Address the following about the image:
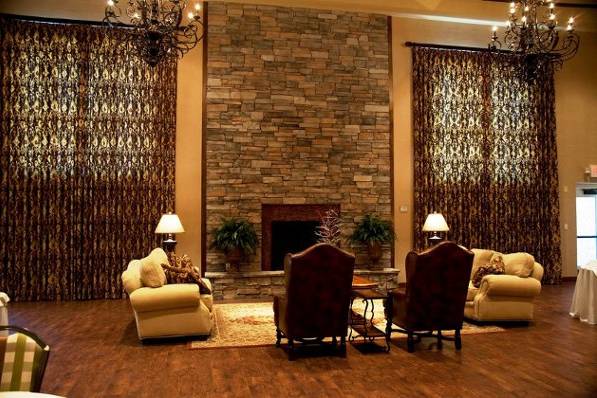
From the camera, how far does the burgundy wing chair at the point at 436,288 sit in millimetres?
4703

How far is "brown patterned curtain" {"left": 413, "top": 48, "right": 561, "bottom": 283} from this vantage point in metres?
9.30

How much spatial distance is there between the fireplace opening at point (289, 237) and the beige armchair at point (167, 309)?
3462 mm

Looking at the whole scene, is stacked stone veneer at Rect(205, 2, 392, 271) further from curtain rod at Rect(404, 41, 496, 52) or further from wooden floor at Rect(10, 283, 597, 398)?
wooden floor at Rect(10, 283, 597, 398)

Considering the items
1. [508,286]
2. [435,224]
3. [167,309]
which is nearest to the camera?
[167,309]

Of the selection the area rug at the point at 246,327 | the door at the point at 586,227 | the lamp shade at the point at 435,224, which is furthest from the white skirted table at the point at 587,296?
the door at the point at 586,227

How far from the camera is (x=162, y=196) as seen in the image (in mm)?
8250

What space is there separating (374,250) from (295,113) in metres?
2.85

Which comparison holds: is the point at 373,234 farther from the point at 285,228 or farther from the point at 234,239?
the point at 234,239

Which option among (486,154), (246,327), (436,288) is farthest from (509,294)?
(486,154)

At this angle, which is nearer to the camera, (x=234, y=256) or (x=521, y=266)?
(x=521, y=266)

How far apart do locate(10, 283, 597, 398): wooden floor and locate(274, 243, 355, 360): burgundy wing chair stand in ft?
0.96

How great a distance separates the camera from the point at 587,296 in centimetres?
607

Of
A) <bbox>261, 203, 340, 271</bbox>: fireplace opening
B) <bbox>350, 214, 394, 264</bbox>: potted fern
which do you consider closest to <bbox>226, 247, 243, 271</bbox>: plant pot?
<bbox>261, 203, 340, 271</bbox>: fireplace opening

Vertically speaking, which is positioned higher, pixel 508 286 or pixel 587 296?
pixel 508 286
